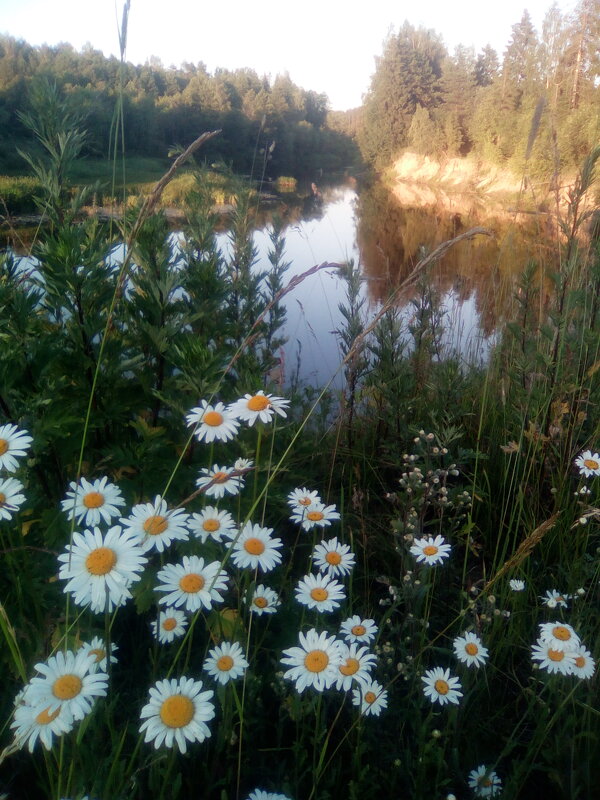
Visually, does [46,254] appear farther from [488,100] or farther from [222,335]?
[488,100]

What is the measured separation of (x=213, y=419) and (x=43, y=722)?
62 cm

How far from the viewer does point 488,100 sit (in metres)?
8.61

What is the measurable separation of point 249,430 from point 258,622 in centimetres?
55

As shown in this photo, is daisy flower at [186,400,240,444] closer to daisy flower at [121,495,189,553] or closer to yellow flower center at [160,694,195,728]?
daisy flower at [121,495,189,553]

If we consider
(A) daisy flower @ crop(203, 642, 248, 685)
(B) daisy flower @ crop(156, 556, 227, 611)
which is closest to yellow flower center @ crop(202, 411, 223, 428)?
(B) daisy flower @ crop(156, 556, 227, 611)

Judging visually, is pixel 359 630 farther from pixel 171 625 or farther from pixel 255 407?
pixel 255 407

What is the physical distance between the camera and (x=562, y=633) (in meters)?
1.14

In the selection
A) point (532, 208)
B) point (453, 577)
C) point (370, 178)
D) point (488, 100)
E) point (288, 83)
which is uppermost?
point (288, 83)

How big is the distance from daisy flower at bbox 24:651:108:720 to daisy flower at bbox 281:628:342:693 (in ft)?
1.12

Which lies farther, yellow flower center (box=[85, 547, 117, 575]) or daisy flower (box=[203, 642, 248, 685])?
daisy flower (box=[203, 642, 248, 685])

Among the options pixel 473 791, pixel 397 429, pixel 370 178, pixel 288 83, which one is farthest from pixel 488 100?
pixel 370 178

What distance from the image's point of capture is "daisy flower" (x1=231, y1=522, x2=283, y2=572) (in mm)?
1077

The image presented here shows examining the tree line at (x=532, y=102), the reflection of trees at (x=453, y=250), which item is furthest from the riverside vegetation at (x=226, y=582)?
the tree line at (x=532, y=102)

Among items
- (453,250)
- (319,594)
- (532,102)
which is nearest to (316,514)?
(319,594)
